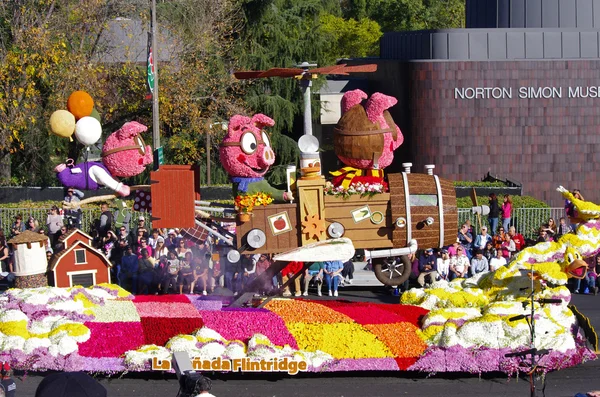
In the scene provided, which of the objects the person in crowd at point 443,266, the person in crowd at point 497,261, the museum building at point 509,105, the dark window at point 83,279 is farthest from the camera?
A: the museum building at point 509,105

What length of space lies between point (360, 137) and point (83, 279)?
5.48 metres

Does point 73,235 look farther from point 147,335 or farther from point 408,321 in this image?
point 408,321

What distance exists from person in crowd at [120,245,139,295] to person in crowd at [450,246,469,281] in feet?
20.3

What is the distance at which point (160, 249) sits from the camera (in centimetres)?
2206

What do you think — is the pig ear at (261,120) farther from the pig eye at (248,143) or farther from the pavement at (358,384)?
the pavement at (358,384)

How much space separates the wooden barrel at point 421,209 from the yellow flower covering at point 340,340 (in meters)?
1.58

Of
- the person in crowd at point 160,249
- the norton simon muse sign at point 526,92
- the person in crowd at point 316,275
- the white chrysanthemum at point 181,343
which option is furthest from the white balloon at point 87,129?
the norton simon muse sign at point 526,92

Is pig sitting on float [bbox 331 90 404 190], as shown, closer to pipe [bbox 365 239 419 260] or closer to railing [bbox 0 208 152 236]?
pipe [bbox 365 239 419 260]

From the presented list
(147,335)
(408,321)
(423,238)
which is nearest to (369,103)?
(423,238)

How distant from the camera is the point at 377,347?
15758 mm

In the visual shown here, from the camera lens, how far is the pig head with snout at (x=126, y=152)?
55.3ft

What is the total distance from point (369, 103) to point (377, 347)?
152 inches

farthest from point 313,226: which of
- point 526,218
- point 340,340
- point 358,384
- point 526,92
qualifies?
point 526,92

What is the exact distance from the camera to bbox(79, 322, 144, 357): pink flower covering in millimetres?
15492
